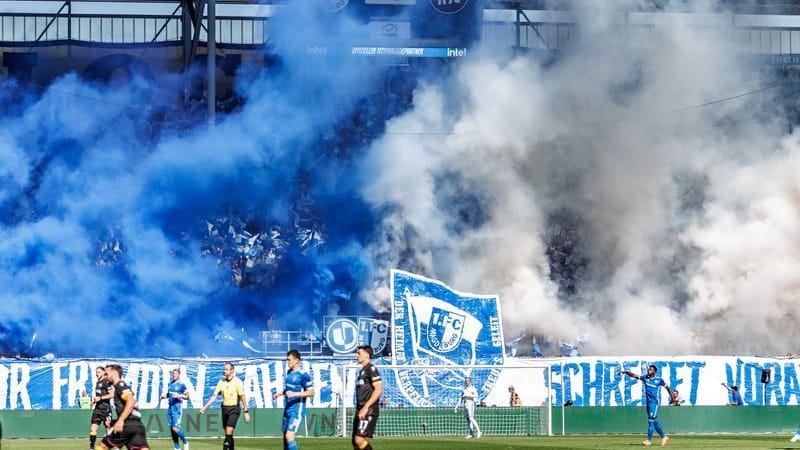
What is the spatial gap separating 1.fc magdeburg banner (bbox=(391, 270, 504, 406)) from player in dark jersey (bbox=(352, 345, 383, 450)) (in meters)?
22.8

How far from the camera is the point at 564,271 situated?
57844mm

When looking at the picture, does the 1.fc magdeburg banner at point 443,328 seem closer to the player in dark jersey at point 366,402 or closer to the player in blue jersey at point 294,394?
the player in blue jersey at point 294,394

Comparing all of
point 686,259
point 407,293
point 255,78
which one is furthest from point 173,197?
point 686,259

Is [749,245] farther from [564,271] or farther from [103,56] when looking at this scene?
[103,56]

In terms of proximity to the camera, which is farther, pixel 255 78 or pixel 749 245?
pixel 749 245

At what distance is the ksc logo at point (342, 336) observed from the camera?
4759cm

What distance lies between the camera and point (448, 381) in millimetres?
42312

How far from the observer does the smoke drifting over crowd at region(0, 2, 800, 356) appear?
4800 centimetres

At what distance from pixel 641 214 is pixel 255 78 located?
18397mm

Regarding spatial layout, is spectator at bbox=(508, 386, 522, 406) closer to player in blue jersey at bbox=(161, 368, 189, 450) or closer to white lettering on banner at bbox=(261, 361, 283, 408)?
white lettering on banner at bbox=(261, 361, 283, 408)

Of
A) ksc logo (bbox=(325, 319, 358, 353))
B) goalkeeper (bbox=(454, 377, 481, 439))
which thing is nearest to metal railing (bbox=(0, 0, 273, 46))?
ksc logo (bbox=(325, 319, 358, 353))

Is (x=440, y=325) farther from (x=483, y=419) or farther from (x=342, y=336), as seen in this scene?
(x=342, y=336)

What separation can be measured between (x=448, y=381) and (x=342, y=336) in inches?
266

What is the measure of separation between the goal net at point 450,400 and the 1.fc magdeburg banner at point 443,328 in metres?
0.43
